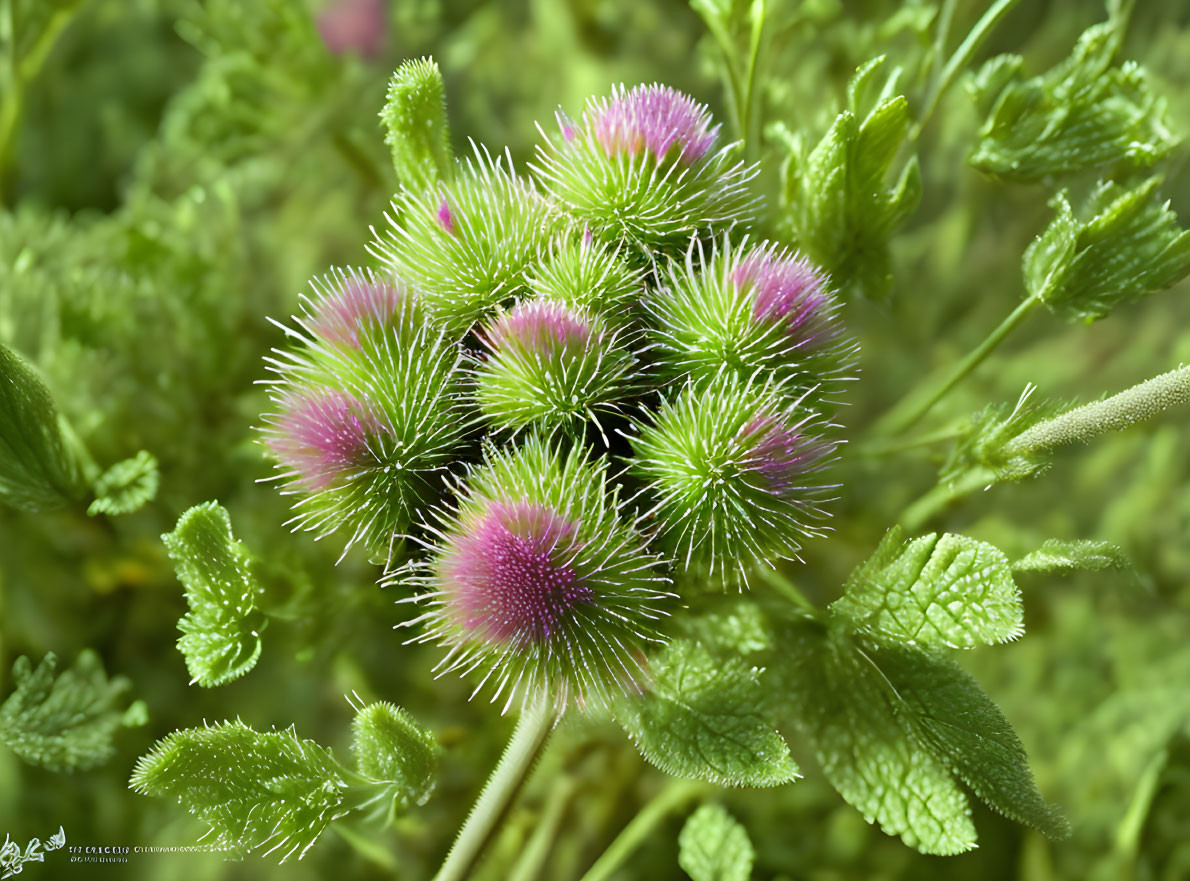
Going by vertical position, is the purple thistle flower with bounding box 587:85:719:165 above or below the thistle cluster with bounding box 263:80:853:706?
above

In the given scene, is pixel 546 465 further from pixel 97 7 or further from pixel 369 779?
pixel 97 7

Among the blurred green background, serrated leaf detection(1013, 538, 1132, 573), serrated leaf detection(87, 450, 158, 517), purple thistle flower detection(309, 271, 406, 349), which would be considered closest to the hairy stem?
serrated leaf detection(1013, 538, 1132, 573)

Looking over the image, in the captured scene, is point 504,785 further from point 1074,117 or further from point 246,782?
point 1074,117


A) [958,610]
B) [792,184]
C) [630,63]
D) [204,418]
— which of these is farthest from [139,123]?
[958,610]

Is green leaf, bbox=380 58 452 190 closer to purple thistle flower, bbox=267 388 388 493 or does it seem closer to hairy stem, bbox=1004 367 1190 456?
purple thistle flower, bbox=267 388 388 493

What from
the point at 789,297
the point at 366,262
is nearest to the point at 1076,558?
the point at 789,297

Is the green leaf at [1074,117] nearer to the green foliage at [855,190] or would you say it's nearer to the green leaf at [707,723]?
the green foliage at [855,190]
